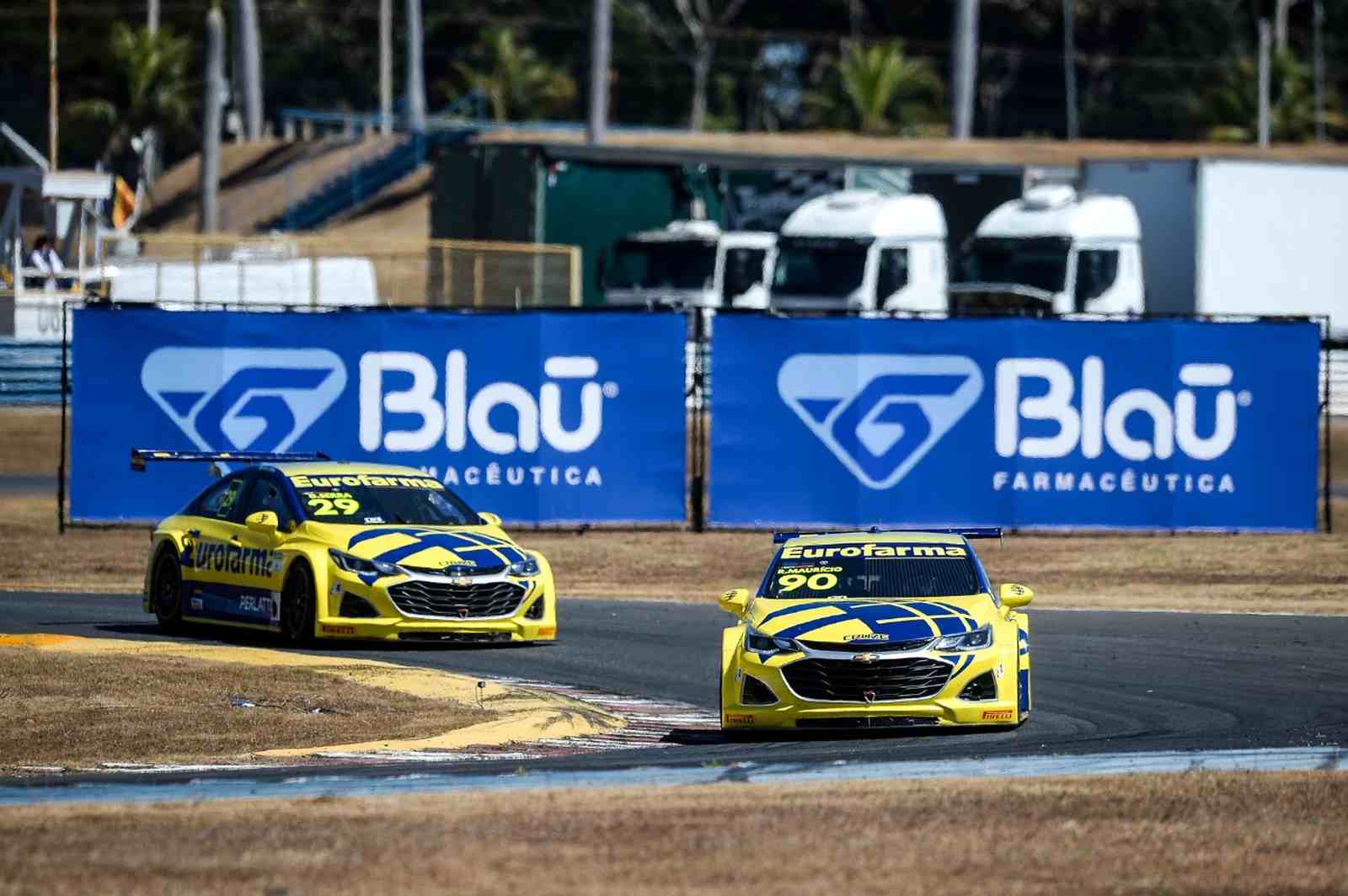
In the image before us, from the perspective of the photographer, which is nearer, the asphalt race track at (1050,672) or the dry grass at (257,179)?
the asphalt race track at (1050,672)

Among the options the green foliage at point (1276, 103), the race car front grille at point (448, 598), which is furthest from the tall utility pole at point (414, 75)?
the race car front grille at point (448, 598)

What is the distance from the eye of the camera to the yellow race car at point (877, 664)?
1321 centimetres

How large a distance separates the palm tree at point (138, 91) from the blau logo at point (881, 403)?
5847cm

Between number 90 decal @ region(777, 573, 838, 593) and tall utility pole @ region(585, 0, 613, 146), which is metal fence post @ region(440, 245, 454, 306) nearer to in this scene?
tall utility pole @ region(585, 0, 613, 146)

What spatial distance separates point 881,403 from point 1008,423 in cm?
133

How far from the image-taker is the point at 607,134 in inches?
2933

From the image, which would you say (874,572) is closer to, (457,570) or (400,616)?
(457,570)

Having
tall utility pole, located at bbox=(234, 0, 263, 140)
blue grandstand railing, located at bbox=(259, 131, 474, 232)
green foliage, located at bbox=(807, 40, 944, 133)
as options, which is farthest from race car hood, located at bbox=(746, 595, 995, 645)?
green foliage, located at bbox=(807, 40, 944, 133)

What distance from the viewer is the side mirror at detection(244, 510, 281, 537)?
1827 centimetres

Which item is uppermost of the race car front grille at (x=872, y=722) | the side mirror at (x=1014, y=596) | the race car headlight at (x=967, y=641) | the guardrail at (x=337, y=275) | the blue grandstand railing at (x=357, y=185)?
the blue grandstand railing at (x=357, y=185)

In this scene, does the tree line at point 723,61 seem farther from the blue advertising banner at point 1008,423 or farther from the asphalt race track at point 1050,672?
the asphalt race track at point 1050,672

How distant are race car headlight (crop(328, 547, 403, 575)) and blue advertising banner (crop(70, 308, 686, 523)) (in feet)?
23.2

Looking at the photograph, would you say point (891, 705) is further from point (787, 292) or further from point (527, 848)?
point (787, 292)

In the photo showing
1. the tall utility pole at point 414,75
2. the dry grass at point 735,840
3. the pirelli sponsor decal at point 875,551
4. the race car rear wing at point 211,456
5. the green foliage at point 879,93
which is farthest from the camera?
the green foliage at point 879,93
